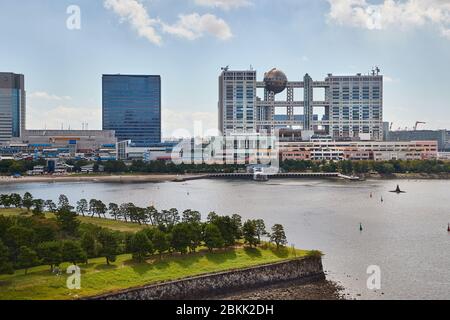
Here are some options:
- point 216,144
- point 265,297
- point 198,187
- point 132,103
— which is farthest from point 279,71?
point 265,297

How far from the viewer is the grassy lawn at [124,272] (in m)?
12.0

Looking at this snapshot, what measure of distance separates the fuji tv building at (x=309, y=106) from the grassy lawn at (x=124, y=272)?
65.4 meters

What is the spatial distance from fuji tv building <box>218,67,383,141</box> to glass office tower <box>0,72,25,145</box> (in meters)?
31.6

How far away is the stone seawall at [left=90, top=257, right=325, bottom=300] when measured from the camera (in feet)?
41.4

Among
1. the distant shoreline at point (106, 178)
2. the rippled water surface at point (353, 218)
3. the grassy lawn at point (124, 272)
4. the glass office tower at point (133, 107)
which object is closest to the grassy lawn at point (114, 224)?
the grassy lawn at point (124, 272)

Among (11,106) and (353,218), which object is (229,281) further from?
(11,106)

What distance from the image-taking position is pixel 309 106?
81312 millimetres

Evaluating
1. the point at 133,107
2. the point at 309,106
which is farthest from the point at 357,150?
the point at 133,107

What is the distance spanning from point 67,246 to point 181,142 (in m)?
62.5

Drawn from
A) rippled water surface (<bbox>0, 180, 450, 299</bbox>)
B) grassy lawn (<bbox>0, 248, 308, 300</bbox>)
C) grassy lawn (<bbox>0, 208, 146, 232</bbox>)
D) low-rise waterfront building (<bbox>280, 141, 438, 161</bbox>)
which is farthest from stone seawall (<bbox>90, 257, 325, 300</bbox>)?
low-rise waterfront building (<bbox>280, 141, 438, 161</bbox>)

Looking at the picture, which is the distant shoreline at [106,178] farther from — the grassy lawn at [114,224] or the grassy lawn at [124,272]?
the grassy lawn at [124,272]

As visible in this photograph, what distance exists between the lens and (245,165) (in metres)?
61.9

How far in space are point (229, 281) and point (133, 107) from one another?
77.9m

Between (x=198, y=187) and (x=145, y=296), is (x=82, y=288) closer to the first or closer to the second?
(x=145, y=296)
